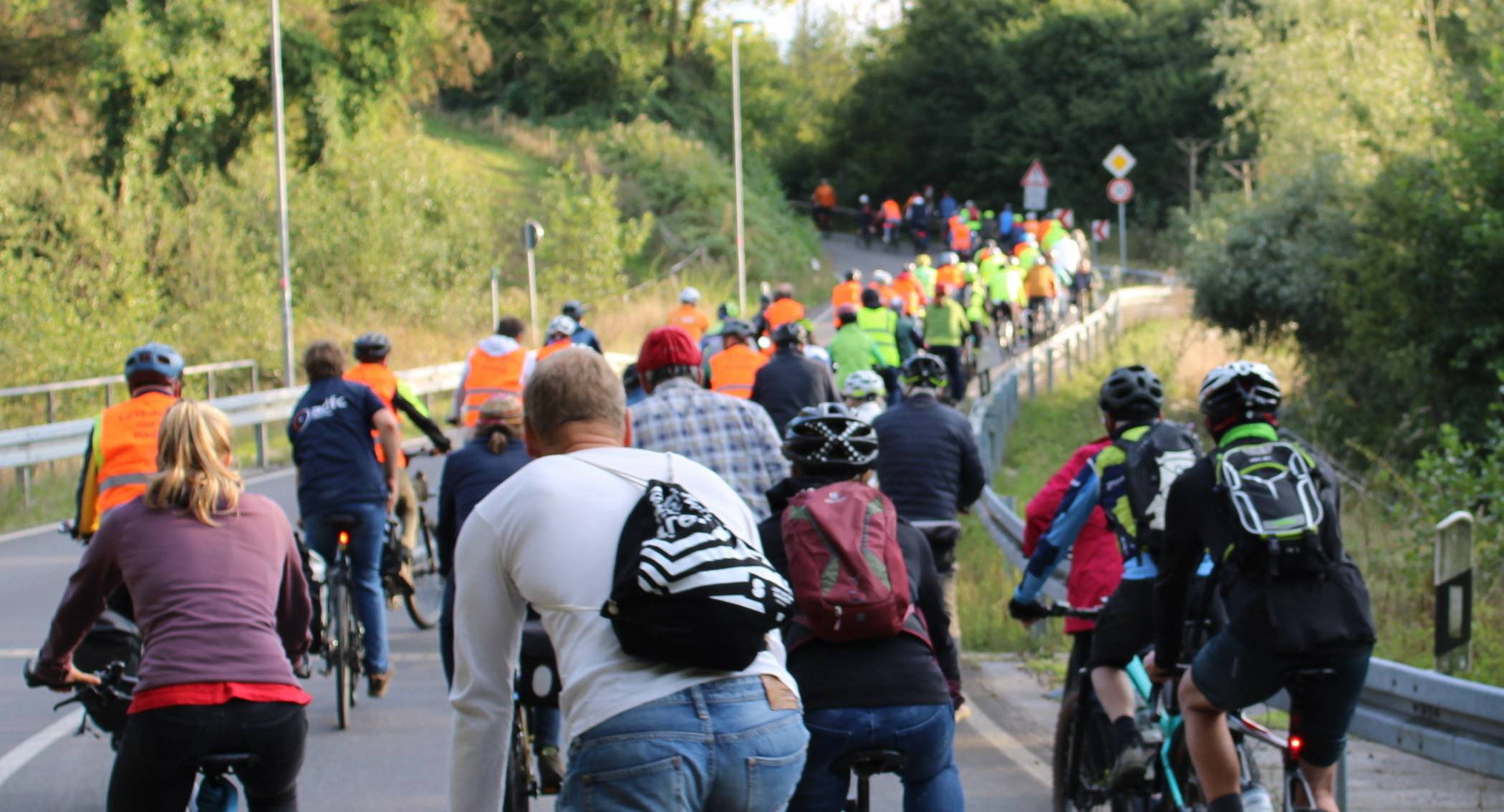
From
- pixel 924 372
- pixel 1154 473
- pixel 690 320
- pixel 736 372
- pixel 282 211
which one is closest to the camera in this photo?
pixel 1154 473

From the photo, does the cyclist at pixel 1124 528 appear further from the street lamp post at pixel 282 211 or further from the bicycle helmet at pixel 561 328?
the street lamp post at pixel 282 211

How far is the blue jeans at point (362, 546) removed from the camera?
29.4 feet

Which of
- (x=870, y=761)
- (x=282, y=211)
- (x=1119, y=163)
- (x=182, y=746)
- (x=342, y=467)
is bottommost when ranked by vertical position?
(x=870, y=761)

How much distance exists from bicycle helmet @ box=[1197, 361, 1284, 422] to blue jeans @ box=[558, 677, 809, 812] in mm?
2148

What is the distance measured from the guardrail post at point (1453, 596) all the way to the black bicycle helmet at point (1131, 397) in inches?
77.9

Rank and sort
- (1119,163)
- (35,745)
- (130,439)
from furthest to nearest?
(1119,163), (35,745), (130,439)

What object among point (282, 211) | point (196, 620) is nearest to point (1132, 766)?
point (196, 620)

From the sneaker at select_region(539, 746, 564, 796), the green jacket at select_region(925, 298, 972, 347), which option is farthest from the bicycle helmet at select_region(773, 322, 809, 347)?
the green jacket at select_region(925, 298, 972, 347)

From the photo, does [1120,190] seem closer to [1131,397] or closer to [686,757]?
[1131,397]

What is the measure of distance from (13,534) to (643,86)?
51048mm

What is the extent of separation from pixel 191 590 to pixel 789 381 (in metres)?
7.16

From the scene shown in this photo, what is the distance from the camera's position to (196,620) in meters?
4.73

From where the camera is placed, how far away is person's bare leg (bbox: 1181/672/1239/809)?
5203mm

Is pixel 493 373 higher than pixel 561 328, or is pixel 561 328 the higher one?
pixel 561 328
